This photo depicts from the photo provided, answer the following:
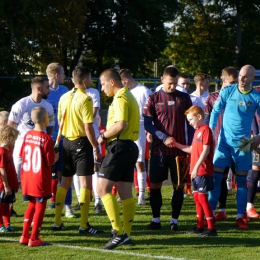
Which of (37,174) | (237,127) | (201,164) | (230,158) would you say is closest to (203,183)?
(201,164)

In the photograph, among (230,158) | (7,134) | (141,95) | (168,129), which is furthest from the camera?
(141,95)

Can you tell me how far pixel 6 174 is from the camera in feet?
26.2

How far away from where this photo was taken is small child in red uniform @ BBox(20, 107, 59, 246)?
7352 mm

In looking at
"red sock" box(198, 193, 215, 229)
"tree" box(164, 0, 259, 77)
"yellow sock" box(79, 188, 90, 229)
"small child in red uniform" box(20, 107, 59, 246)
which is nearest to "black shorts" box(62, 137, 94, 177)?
"yellow sock" box(79, 188, 90, 229)

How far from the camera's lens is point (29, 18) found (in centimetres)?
2403

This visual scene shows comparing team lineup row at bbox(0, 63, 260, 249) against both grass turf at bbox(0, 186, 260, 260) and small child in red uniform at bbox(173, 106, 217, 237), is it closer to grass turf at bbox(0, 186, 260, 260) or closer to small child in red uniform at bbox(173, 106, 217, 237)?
small child in red uniform at bbox(173, 106, 217, 237)

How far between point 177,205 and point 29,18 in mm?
17115

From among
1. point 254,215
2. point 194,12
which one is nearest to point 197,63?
point 194,12

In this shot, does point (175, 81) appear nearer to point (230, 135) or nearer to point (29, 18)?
point (230, 135)

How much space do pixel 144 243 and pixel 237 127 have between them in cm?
207

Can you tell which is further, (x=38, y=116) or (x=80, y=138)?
(x=80, y=138)

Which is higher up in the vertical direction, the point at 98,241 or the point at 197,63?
the point at 197,63

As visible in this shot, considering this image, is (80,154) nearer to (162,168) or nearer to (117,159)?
(117,159)

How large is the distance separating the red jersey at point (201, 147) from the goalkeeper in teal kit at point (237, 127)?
0.51 m
